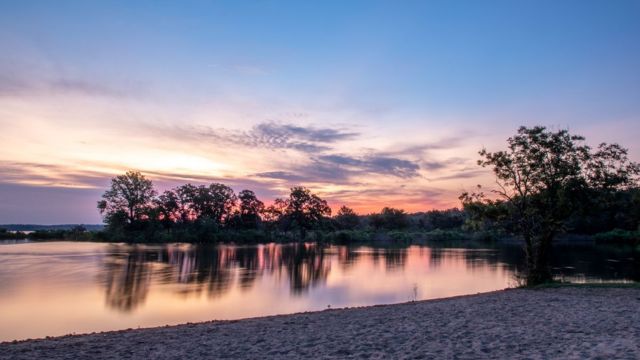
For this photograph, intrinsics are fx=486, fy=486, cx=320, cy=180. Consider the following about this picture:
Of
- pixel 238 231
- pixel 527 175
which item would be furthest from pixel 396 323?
pixel 238 231

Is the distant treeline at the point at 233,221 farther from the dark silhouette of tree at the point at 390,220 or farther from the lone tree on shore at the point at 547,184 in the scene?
the lone tree on shore at the point at 547,184

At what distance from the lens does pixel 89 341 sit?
10.7m

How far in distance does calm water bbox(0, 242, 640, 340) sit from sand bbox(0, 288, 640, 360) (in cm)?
538

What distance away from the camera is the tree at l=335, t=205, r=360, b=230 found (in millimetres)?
120762

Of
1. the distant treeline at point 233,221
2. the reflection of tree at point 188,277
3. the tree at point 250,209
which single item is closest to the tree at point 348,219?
the distant treeline at point 233,221

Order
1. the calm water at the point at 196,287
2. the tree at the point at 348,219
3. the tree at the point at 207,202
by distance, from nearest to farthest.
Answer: the calm water at the point at 196,287 < the tree at the point at 207,202 < the tree at the point at 348,219

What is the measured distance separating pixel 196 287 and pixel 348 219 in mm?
99443

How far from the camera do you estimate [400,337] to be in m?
9.79

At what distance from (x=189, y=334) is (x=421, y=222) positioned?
12117 cm

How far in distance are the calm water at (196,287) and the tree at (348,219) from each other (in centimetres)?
7884

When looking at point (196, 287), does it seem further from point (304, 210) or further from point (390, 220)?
point (390, 220)

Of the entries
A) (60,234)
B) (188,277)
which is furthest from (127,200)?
(188,277)

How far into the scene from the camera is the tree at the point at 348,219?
121 metres

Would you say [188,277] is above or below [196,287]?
above
